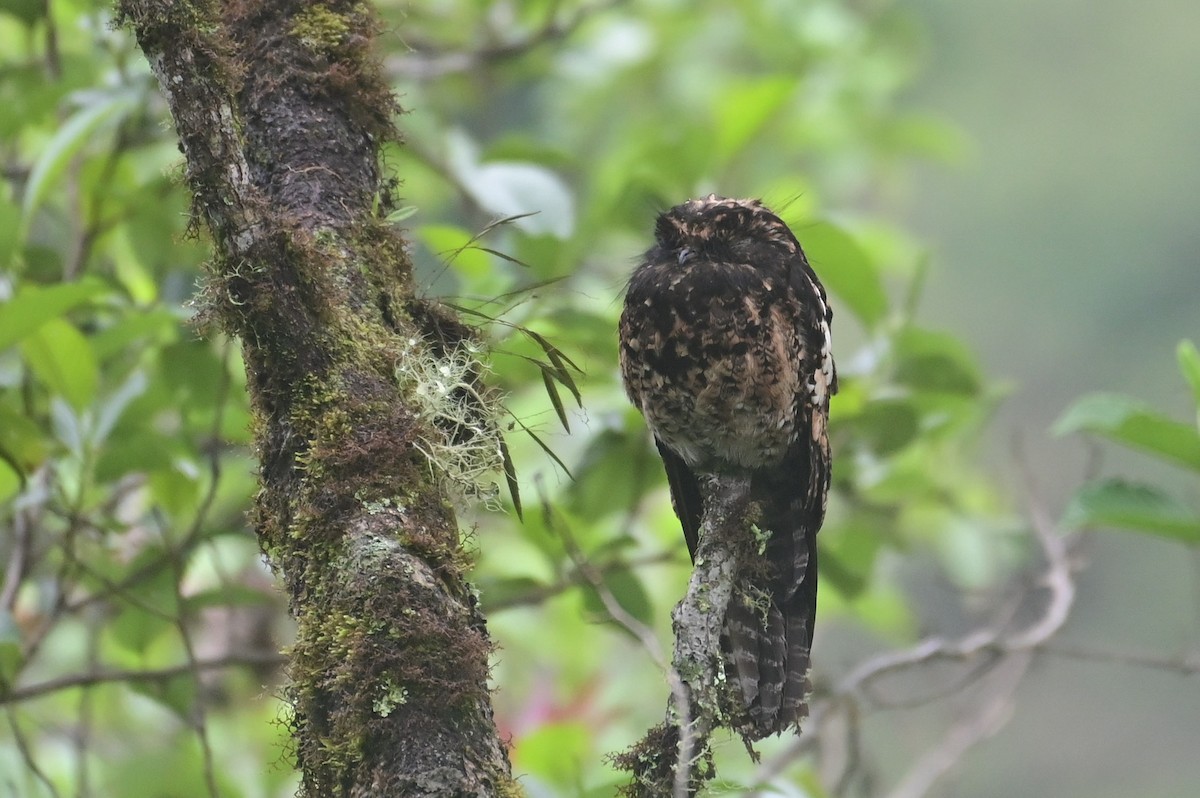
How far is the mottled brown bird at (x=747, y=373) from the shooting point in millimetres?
2172

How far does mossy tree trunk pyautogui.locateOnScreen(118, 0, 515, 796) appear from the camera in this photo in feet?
4.26

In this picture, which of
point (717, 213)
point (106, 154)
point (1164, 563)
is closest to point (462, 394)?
point (717, 213)

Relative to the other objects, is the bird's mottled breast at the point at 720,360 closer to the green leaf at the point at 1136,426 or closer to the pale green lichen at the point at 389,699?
the green leaf at the point at 1136,426

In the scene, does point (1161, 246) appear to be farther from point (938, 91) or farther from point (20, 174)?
point (20, 174)

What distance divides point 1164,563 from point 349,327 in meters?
9.29

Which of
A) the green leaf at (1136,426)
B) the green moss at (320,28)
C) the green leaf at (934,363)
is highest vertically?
the green leaf at (934,363)

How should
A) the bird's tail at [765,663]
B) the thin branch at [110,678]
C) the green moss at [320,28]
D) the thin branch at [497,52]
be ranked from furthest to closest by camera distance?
the thin branch at [497,52] → the thin branch at [110,678] → the bird's tail at [765,663] → the green moss at [320,28]

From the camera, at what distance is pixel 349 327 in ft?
4.84

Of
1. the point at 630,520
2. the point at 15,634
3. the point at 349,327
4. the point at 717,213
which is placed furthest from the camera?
the point at 630,520

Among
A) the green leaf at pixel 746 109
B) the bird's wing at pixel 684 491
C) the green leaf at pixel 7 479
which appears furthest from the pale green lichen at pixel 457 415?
the green leaf at pixel 746 109

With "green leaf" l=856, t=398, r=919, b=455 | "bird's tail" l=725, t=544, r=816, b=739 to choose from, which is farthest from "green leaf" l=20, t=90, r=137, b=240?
"green leaf" l=856, t=398, r=919, b=455

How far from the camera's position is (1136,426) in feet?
6.70

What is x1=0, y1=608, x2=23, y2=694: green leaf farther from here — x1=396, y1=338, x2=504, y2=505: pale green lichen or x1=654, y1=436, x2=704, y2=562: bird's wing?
x1=654, y1=436, x2=704, y2=562: bird's wing

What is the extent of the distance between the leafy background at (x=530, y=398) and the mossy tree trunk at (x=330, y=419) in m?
0.16
